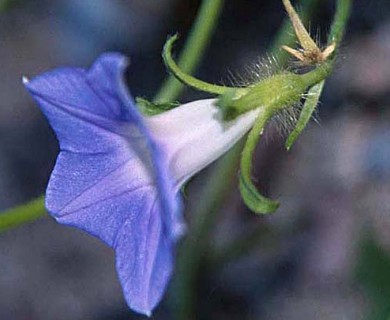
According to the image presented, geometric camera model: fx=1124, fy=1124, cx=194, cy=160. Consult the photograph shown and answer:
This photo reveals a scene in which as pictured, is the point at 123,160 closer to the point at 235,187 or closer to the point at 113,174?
the point at 113,174

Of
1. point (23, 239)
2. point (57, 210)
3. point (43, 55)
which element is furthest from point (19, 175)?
point (57, 210)

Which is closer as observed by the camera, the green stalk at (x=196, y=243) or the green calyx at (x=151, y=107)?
the green calyx at (x=151, y=107)

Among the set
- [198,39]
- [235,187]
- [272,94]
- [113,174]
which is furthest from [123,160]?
[235,187]

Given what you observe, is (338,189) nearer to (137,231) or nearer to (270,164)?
(270,164)

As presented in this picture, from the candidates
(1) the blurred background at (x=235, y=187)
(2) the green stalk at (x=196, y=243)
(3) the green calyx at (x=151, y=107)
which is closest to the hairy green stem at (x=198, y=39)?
(2) the green stalk at (x=196, y=243)

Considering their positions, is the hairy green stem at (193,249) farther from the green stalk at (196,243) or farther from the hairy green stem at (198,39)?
the hairy green stem at (198,39)

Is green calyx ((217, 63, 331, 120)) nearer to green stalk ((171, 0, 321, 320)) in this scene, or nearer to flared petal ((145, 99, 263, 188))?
flared petal ((145, 99, 263, 188))

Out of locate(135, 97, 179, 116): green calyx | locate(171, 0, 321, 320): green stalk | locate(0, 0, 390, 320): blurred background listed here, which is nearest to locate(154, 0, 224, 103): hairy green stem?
locate(171, 0, 321, 320): green stalk
